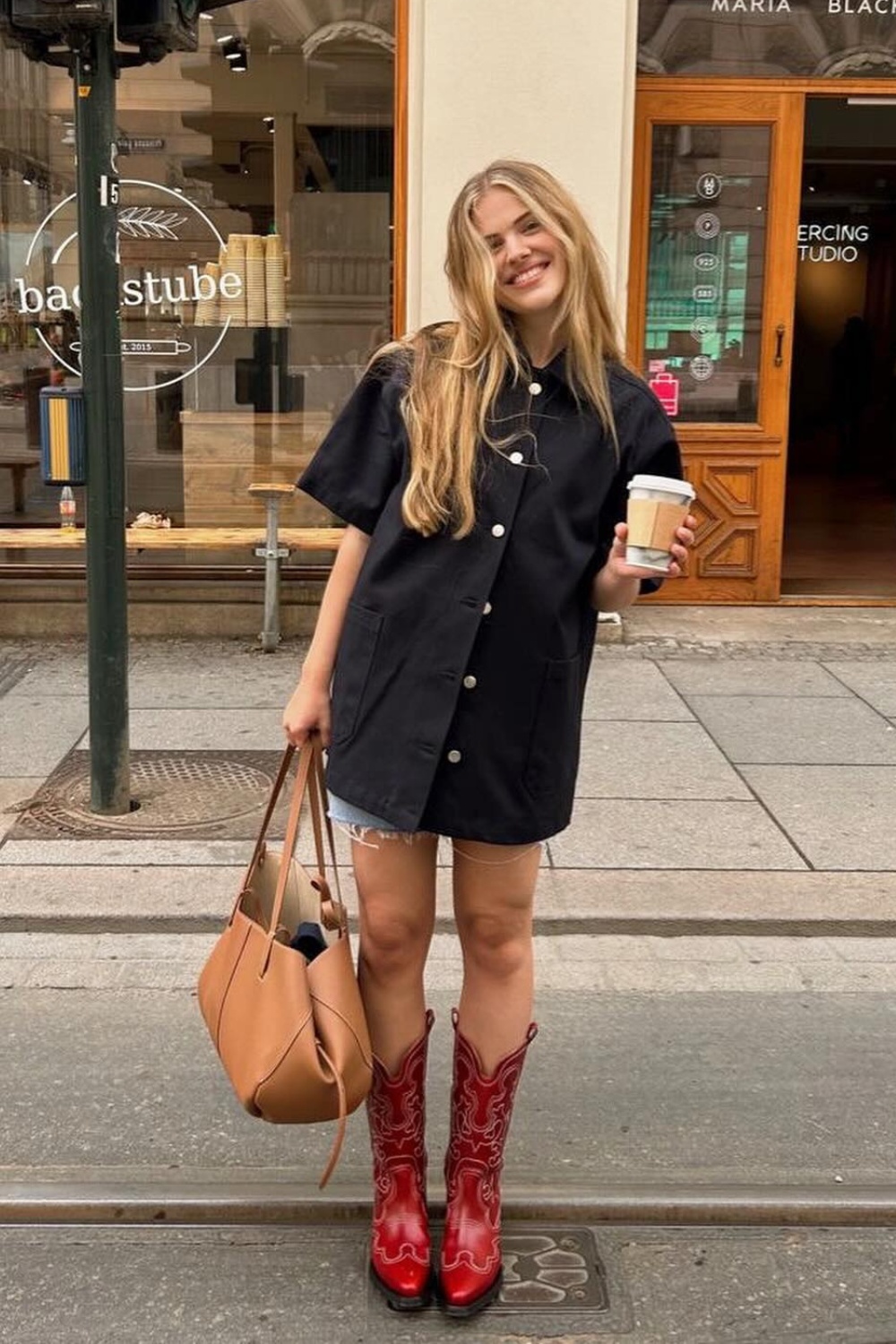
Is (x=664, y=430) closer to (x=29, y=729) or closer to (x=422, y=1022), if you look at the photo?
(x=422, y=1022)

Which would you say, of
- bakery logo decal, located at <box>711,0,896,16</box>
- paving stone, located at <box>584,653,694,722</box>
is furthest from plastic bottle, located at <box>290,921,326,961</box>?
bakery logo decal, located at <box>711,0,896,16</box>

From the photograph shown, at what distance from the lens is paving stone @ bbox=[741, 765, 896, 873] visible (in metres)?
5.27

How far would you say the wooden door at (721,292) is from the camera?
8375 millimetres

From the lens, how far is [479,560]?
8.57ft

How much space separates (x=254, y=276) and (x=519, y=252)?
6.25m

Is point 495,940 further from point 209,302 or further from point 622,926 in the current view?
point 209,302

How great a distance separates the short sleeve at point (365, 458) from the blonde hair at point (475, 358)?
0.06 meters

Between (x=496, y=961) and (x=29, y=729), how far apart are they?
14.0 feet

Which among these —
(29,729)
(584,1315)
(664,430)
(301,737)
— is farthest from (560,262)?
(29,729)

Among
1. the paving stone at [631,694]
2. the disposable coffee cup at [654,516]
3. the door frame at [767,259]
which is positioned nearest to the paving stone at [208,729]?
the paving stone at [631,694]

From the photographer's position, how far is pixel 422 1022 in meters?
2.92

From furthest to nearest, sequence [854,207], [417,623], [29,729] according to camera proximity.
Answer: [854,207]
[29,729]
[417,623]

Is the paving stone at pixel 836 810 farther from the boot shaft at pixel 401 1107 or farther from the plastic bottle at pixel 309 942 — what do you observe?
the plastic bottle at pixel 309 942

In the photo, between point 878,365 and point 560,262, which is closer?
point 560,262
